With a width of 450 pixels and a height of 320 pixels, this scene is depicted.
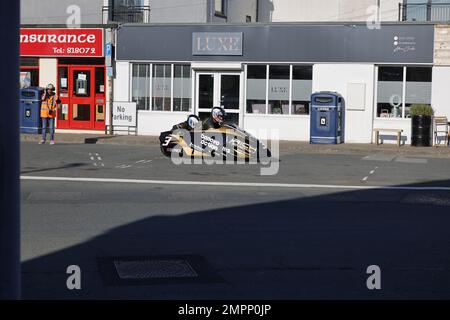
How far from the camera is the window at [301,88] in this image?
2825 centimetres

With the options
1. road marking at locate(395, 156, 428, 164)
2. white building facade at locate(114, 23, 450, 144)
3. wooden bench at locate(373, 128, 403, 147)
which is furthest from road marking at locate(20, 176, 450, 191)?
white building facade at locate(114, 23, 450, 144)

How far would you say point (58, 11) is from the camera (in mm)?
31641

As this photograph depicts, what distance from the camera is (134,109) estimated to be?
95.9ft

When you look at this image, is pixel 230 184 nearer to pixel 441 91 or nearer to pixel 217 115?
pixel 217 115

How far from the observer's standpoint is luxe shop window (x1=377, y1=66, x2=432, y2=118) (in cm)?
2719

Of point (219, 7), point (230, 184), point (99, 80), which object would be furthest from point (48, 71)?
point (230, 184)

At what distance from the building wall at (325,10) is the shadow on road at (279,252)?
24.7m

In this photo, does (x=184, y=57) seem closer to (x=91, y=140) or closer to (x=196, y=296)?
(x=91, y=140)

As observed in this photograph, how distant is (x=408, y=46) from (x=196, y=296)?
21.4 metres

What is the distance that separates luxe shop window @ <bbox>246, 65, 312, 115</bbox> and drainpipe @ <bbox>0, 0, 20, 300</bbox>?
80.2 feet

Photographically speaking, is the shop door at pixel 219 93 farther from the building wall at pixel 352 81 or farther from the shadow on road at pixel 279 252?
the shadow on road at pixel 279 252

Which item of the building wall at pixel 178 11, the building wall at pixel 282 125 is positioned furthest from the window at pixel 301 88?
the building wall at pixel 178 11

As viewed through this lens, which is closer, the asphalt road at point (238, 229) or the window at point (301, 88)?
the asphalt road at point (238, 229)

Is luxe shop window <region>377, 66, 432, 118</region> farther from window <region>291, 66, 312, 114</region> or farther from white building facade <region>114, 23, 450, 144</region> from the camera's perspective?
window <region>291, 66, 312, 114</region>
